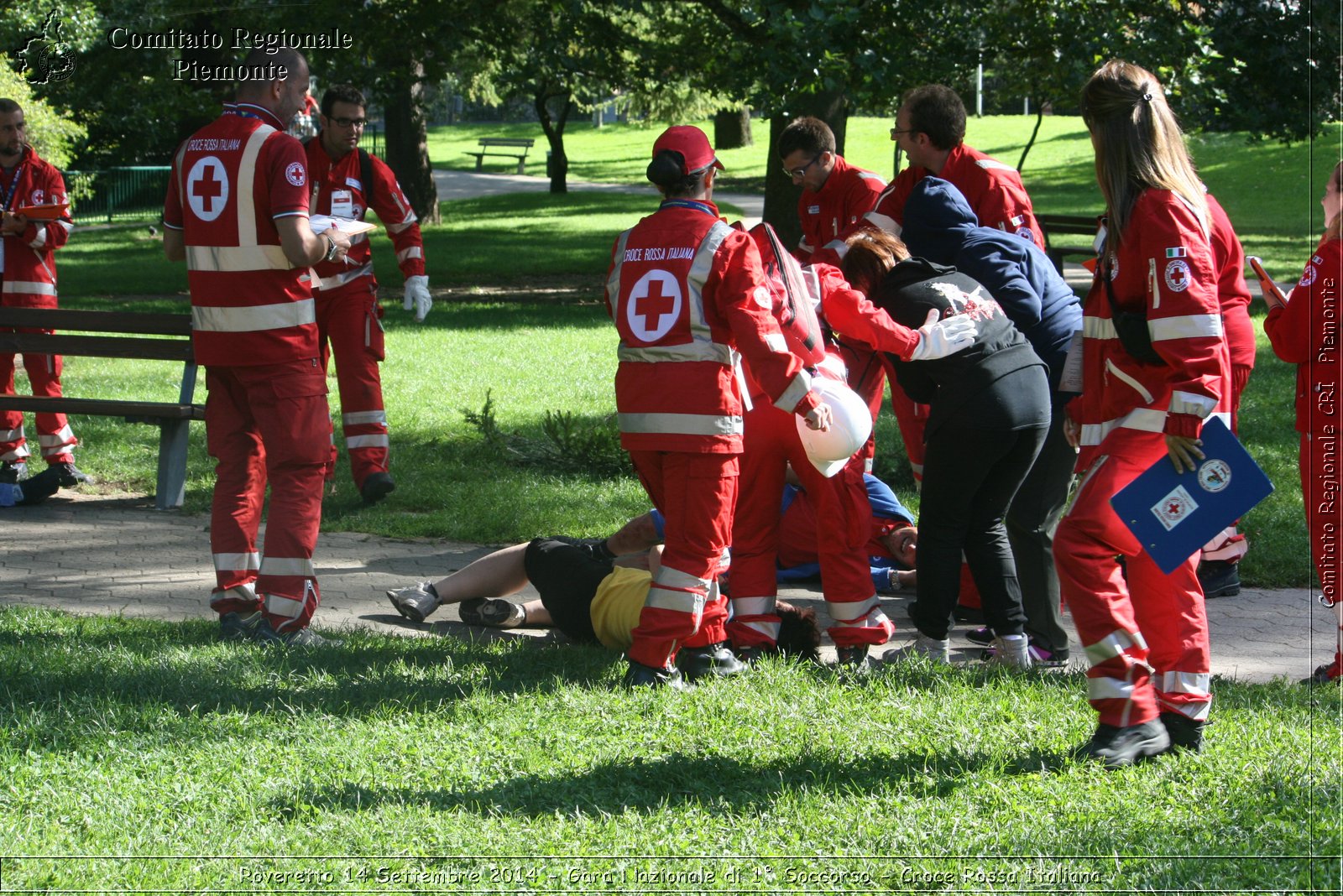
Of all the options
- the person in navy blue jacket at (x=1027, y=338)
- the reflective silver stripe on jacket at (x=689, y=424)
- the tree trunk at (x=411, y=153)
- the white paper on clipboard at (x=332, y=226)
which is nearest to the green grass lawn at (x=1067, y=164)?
the tree trunk at (x=411, y=153)

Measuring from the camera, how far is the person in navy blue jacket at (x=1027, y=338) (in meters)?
5.53

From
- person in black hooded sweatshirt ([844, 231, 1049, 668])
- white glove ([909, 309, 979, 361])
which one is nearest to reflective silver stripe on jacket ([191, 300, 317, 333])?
person in black hooded sweatshirt ([844, 231, 1049, 668])

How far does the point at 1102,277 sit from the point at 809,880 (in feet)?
6.77

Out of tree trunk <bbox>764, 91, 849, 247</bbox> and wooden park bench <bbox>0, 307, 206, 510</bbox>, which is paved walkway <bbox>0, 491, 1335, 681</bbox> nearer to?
wooden park bench <bbox>0, 307, 206, 510</bbox>

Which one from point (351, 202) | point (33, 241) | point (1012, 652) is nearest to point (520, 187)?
point (33, 241)

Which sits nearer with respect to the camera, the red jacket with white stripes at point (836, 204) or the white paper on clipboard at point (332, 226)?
the white paper on clipboard at point (332, 226)

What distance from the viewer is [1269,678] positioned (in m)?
5.29

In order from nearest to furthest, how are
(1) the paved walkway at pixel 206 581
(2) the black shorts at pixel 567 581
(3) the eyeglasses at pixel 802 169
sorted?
1. (2) the black shorts at pixel 567 581
2. (1) the paved walkway at pixel 206 581
3. (3) the eyeglasses at pixel 802 169

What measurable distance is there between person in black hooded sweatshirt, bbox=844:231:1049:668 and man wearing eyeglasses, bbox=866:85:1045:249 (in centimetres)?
105

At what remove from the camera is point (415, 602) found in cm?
601

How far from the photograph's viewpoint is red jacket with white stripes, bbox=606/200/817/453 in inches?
187

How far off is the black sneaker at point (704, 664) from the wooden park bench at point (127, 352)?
4.18m

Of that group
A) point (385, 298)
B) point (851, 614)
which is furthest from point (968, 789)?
point (385, 298)

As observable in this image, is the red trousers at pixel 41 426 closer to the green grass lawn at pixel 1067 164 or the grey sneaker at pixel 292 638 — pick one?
the grey sneaker at pixel 292 638
